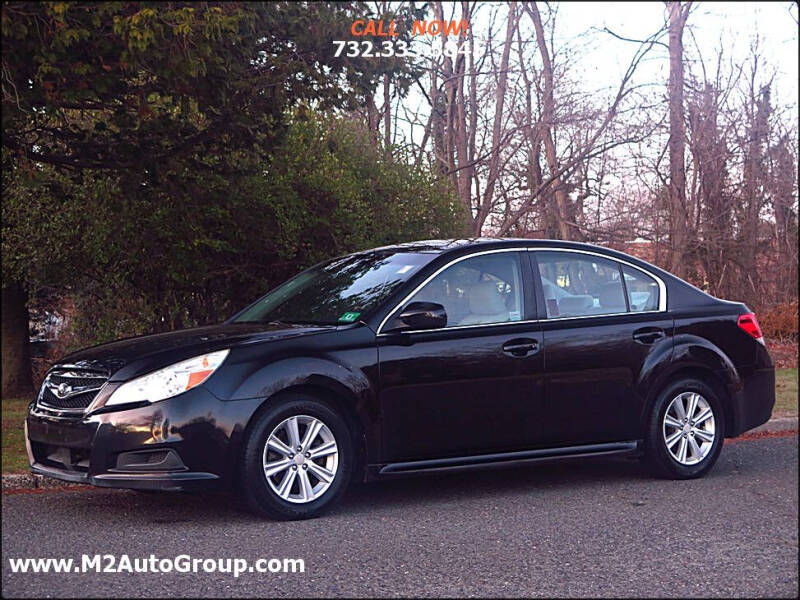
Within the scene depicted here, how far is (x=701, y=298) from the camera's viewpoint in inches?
328

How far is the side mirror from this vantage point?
6992 mm

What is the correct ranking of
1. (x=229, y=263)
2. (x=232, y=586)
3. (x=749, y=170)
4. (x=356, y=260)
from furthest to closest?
(x=749, y=170), (x=229, y=263), (x=356, y=260), (x=232, y=586)

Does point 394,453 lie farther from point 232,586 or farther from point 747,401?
point 747,401

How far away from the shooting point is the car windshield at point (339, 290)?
7.28 metres

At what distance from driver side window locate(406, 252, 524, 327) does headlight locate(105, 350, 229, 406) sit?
5.11ft

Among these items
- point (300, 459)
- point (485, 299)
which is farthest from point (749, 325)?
point (300, 459)

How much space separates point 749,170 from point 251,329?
19195 millimetres

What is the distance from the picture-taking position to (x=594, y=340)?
764 centimetres

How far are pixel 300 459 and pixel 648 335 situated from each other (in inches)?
112

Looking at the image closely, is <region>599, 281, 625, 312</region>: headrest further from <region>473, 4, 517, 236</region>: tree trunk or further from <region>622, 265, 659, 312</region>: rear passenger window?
<region>473, 4, 517, 236</region>: tree trunk

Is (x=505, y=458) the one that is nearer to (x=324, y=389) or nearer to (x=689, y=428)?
(x=324, y=389)

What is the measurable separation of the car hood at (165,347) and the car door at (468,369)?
0.63 m

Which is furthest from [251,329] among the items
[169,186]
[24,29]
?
[169,186]

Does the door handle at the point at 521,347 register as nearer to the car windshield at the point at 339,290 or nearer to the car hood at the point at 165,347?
the car windshield at the point at 339,290
